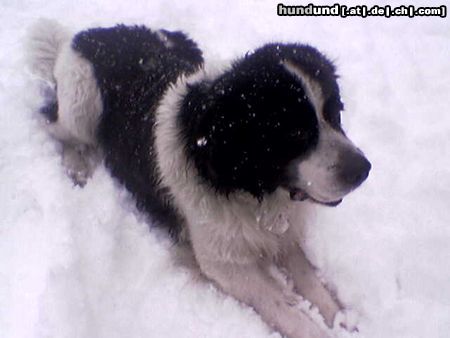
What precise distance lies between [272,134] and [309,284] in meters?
1.12

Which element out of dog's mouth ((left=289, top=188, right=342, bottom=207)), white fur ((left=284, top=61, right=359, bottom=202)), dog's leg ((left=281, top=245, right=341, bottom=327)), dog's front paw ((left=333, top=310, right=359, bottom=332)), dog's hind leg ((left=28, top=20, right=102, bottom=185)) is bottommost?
dog's hind leg ((left=28, top=20, right=102, bottom=185))

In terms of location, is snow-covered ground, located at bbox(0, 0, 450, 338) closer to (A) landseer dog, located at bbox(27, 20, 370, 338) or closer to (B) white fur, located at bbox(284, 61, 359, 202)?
(A) landseer dog, located at bbox(27, 20, 370, 338)

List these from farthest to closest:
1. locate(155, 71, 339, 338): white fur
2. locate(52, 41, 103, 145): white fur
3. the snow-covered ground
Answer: locate(52, 41, 103, 145): white fur
the snow-covered ground
locate(155, 71, 339, 338): white fur

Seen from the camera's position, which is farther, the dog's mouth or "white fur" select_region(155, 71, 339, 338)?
"white fur" select_region(155, 71, 339, 338)

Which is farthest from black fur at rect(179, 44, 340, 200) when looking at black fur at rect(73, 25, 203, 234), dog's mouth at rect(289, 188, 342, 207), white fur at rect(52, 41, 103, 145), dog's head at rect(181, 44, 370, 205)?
white fur at rect(52, 41, 103, 145)

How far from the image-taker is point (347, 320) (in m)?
2.82

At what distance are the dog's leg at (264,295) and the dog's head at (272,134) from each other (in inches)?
24.1

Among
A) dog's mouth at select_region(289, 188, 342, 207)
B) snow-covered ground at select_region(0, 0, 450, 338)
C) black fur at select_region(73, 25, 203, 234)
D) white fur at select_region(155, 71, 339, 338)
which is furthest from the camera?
black fur at select_region(73, 25, 203, 234)

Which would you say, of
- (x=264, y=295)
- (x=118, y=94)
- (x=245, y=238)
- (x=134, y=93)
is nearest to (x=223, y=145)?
(x=245, y=238)

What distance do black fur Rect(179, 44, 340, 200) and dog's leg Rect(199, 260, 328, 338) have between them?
0.64 metres

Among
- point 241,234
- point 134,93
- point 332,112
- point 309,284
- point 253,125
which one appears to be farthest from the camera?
point 134,93

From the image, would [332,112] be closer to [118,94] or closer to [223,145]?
[223,145]

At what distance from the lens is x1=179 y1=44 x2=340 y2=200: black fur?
228 cm

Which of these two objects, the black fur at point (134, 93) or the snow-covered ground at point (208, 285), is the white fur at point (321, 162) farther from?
the black fur at point (134, 93)
